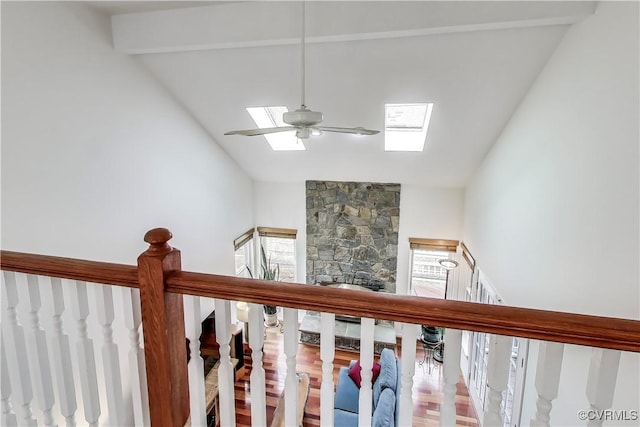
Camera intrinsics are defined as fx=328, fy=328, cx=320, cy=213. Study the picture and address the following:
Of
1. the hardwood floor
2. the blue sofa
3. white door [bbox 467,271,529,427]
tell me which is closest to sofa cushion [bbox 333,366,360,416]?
the blue sofa

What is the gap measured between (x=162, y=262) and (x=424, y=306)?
789 millimetres

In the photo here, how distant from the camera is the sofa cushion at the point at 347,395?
150 inches

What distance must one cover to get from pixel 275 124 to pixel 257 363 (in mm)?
4318

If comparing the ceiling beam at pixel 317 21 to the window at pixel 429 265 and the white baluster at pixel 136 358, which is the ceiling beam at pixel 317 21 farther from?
the window at pixel 429 265

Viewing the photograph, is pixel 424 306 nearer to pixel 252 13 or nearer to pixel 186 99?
pixel 252 13

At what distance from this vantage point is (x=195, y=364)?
115 cm

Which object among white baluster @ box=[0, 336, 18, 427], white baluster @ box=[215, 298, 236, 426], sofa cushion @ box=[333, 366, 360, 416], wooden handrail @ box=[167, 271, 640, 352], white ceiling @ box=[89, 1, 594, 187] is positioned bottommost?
sofa cushion @ box=[333, 366, 360, 416]

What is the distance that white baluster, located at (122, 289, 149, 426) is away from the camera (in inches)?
43.2

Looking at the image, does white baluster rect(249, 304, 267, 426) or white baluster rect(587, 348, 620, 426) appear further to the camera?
white baluster rect(249, 304, 267, 426)

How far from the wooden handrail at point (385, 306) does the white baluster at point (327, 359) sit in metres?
0.08

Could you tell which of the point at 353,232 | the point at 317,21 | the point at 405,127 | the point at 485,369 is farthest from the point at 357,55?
the point at 485,369

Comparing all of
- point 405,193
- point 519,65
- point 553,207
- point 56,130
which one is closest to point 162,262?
point 56,130

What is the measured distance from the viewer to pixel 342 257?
6.85 metres

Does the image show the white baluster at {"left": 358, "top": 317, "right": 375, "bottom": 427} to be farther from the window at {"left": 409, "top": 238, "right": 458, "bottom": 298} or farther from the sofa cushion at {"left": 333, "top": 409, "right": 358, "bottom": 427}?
the window at {"left": 409, "top": 238, "right": 458, "bottom": 298}
